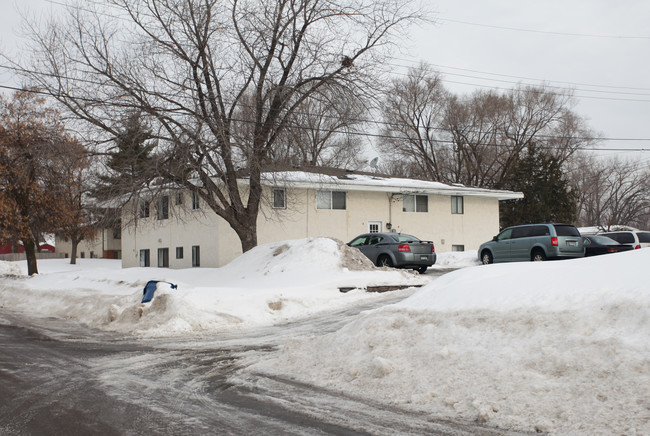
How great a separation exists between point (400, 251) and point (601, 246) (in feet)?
35.8

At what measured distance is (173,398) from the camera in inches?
261

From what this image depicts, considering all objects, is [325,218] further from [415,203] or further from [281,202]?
[415,203]

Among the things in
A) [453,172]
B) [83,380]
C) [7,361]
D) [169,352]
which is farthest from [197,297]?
[453,172]

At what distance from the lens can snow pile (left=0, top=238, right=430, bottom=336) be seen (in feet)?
43.4

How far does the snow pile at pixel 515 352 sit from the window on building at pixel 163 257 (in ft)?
86.1

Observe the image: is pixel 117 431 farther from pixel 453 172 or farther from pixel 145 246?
pixel 453 172

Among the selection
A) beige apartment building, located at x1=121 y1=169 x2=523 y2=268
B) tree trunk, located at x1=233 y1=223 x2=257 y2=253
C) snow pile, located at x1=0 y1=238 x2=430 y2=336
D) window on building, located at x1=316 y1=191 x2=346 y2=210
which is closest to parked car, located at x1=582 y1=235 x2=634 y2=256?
beige apartment building, located at x1=121 y1=169 x2=523 y2=268

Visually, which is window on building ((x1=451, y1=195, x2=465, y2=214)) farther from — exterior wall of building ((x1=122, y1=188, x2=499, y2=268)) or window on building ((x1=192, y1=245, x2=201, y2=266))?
window on building ((x1=192, y1=245, x2=201, y2=266))

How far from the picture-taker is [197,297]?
13930mm

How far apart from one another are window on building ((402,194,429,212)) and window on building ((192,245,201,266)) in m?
11.8

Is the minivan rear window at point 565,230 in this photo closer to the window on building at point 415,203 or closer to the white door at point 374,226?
the white door at point 374,226

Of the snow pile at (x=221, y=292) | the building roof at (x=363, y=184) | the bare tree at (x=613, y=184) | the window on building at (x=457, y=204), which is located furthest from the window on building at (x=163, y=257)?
the bare tree at (x=613, y=184)

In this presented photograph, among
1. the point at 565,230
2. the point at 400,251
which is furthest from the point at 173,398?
the point at 565,230

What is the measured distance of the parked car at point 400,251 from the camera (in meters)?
22.5
